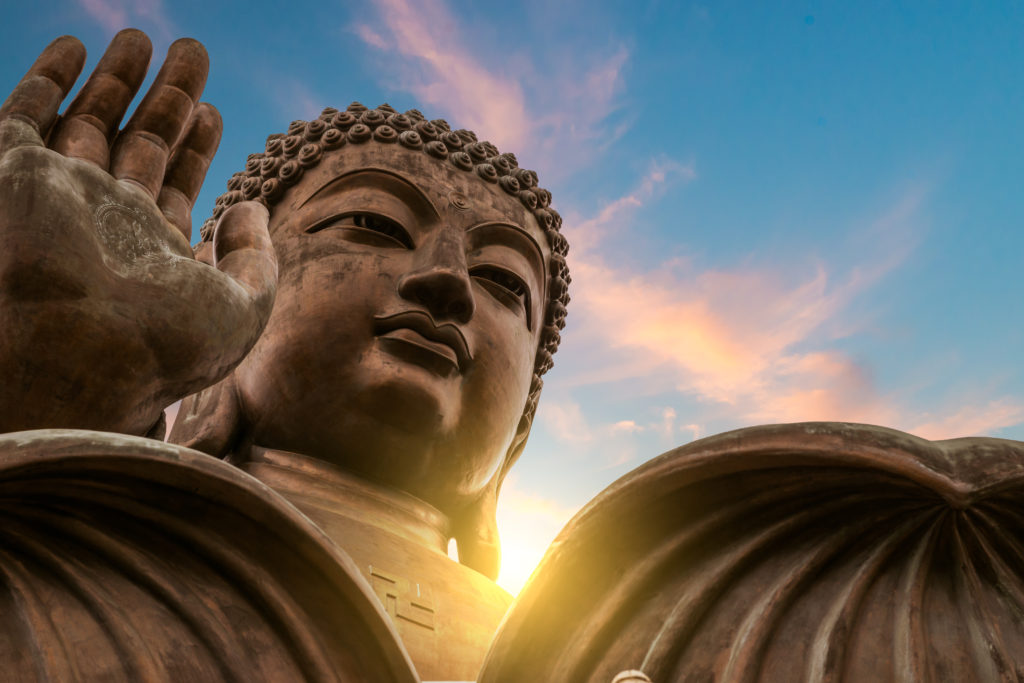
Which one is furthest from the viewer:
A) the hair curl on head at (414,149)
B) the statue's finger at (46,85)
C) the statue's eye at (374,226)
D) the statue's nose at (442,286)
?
the hair curl on head at (414,149)

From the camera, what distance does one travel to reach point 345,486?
3500 millimetres

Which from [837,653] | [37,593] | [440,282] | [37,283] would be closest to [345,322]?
[440,282]

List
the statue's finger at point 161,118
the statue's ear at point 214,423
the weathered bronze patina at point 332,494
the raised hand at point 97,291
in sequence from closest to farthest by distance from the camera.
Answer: the weathered bronze patina at point 332,494 → the raised hand at point 97,291 → the statue's finger at point 161,118 → the statue's ear at point 214,423

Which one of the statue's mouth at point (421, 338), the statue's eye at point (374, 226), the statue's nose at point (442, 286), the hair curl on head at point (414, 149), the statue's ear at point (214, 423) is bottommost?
the statue's ear at point (214, 423)

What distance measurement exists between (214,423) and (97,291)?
1.33 m

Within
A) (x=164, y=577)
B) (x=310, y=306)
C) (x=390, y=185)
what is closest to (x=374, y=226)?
(x=390, y=185)

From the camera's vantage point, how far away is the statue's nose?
133 inches

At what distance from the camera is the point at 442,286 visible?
3.38m

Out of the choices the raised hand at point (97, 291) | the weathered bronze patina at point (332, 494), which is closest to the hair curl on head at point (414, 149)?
the weathered bronze patina at point (332, 494)

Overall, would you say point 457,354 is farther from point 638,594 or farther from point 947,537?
point 947,537

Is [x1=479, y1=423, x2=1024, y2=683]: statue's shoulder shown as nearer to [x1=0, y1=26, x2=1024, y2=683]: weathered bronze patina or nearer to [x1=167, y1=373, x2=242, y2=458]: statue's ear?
[x1=0, y1=26, x2=1024, y2=683]: weathered bronze patina

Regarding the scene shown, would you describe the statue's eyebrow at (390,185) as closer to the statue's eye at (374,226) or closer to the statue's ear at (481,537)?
the statue's eye at (374,226)

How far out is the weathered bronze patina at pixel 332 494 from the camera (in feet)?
6.13

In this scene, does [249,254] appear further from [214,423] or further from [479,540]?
[479,540]
